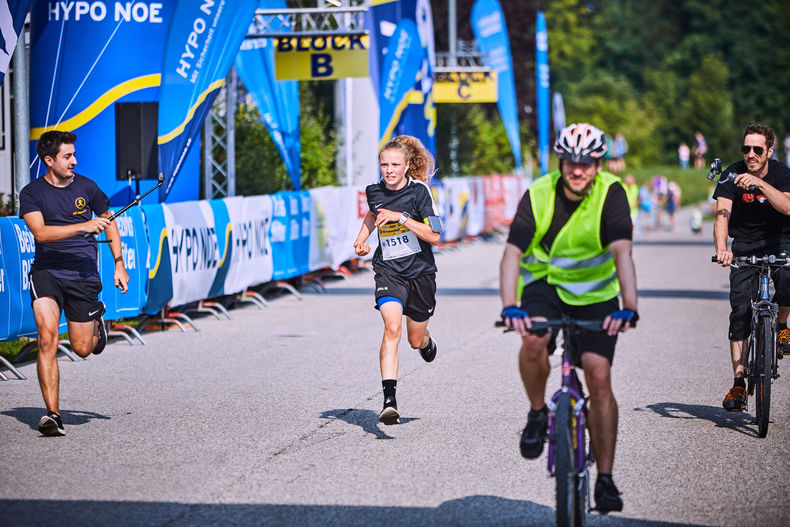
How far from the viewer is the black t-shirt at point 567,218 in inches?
212

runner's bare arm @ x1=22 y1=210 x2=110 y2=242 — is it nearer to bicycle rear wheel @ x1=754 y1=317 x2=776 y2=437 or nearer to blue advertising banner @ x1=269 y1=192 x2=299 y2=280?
bicycle rear wheel @ x1=754 y1=317 x2=776 y2=437

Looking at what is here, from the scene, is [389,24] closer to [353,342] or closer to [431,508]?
[353,342]

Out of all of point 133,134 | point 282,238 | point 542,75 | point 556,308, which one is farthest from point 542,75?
point 556,308

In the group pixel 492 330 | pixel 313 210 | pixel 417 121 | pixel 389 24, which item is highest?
pixel 389 24

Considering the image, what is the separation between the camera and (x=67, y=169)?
7.64 m

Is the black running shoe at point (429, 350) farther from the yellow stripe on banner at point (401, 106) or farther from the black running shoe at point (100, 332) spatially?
the yellow stripe on banner at point (401, 106)

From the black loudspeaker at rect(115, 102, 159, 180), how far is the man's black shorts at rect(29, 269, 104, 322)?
592 centimetres

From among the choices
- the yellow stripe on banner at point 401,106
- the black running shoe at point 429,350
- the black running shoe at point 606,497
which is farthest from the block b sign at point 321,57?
the black running shoe at point 606,497

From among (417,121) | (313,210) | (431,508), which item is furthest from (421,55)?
(431,508)

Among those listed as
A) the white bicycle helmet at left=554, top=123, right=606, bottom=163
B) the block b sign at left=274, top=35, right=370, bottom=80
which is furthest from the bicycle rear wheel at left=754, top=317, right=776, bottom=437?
the block b sign at left=274, top=35, right=370, bottom=80

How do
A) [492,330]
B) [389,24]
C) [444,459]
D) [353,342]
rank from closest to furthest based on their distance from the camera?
[444,459], [353,342], [492,330], [389,24]

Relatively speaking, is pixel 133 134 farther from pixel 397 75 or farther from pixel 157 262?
pixel 397 75

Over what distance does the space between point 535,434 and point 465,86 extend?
1082 inches

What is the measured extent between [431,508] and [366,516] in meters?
0.34
